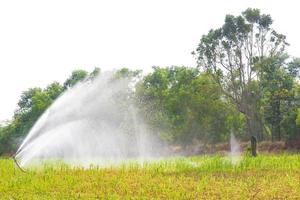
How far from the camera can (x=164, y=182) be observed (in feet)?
54.8

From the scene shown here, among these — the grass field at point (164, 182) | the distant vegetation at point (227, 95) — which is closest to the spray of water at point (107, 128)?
the distant vegetation at point (227, 95)

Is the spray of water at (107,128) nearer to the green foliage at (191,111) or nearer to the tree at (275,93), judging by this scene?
the green foliage at (191,111)

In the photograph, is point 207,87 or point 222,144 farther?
point 222,144

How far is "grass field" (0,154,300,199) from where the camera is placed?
1415cm

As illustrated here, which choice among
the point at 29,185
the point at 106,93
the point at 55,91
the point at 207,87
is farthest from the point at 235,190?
the point at 55,91

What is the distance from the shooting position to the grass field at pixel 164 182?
1415cm

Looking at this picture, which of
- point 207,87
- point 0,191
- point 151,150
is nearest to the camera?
point 0,191

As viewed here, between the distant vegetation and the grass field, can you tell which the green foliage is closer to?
the distant vegetation

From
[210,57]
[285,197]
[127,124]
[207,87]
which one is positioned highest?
[210,57]

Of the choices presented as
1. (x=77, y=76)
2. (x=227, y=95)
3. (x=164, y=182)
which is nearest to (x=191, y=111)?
(x=227, y=95)

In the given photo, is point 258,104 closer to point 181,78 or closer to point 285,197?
point 181,78

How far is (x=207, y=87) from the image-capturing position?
159ft

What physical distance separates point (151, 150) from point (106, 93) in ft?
28.7

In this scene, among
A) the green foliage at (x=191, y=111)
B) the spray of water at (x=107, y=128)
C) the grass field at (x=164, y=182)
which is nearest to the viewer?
the grass field at (x=164, y=182)
